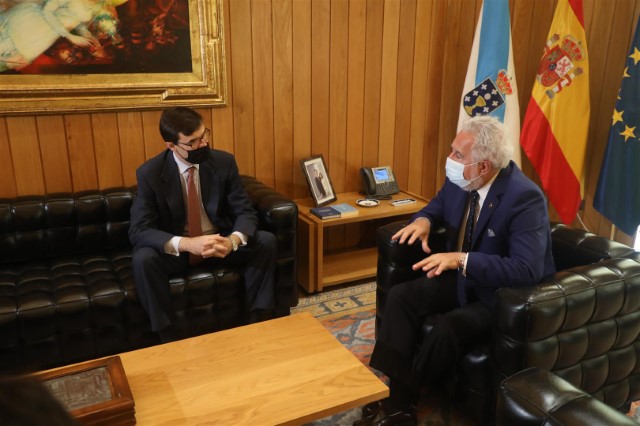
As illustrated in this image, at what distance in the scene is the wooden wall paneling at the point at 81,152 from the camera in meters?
2.95

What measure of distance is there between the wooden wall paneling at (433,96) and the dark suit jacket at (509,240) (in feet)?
5.81

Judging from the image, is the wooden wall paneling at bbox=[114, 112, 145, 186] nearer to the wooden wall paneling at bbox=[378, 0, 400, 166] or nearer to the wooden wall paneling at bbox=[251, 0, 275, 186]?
the wooden wall paneling at bbox=[251, 0, 275, 186]

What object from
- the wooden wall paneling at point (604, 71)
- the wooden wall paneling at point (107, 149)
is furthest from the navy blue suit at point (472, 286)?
the wooden wall paneling at point (604, 71)

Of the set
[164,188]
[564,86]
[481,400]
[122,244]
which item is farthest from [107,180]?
[564,86]

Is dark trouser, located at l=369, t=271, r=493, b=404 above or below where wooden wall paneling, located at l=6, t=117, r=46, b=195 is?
below

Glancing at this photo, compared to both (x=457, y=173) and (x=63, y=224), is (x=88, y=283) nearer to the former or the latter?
(x=63, y=224)

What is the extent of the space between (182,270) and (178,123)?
0.69 meters

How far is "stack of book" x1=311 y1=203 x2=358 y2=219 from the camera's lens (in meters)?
3.20

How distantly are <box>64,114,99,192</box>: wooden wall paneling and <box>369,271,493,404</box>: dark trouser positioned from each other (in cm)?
183

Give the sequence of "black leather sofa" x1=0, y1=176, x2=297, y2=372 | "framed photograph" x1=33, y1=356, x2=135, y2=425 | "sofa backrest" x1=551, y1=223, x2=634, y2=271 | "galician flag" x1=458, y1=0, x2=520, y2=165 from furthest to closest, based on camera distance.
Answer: "galician flag" x1=458, y1=0, x2=520, y2=165 < "black leather sofa" x1=0, y1=176, x2=297, y2=372 < "sofa backrest" x1=551, y1=223, x2=634, y2=271 < "framed photograph" x1=33, y1=356, x2=135, y2=425

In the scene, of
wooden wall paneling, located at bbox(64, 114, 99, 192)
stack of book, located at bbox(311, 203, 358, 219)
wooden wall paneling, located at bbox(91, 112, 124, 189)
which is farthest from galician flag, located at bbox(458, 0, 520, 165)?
wooden wall paneling, located at bbox(64, 114, 99, 192)

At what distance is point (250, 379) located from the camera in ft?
5.80

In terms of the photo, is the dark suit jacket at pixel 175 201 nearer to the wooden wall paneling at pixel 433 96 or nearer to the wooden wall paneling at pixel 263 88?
the wooden wall paneling at pixel 263 88

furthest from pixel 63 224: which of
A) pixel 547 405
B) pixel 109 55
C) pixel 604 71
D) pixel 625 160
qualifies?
pixel 604 71
